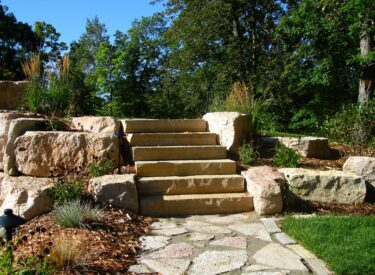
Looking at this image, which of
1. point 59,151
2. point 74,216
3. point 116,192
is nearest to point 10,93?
point 59,151

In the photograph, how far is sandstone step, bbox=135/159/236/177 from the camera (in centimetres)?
585

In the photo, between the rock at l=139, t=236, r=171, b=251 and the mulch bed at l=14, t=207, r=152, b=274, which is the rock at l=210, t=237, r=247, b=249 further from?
the mulch bed at l=14, t=207, r=152, b=274

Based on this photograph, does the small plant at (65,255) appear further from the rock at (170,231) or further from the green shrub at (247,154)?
the green shrub at (247,154)

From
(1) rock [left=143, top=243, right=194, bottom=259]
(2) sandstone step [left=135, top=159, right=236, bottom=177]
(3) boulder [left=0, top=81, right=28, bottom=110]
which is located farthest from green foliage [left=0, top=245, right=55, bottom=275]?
(3) boulder [left=0, top=81, right=28, bottom=110]

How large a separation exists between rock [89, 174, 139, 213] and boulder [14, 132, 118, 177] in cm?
83

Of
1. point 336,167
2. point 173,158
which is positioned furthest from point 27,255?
point 336,167

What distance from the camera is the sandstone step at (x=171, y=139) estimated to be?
21.6 feet

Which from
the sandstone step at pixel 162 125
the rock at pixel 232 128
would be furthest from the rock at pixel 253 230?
the sandstone step at pixel 162 125

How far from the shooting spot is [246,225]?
4.74m

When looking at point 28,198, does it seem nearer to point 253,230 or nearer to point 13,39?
point 253,230

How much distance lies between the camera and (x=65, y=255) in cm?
314

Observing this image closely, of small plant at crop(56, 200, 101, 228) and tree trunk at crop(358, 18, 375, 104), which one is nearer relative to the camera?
small plant at crop(56, 200, 101, 228)

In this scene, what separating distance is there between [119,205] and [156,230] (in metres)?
0.69

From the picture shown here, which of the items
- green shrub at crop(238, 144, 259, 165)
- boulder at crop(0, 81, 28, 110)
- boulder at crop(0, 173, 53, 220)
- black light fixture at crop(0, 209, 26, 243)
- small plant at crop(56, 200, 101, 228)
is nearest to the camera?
black light fixture at crop(0, 209, 26, 243)
